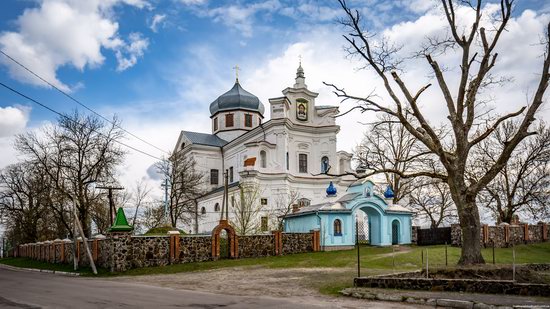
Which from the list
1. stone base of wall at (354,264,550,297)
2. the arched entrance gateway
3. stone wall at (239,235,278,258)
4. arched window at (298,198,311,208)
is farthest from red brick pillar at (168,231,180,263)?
arched window at (298,198,311,208)

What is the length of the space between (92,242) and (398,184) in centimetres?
2466

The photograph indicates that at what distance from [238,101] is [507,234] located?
32296 millimetres

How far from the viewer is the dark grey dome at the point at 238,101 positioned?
56.2m

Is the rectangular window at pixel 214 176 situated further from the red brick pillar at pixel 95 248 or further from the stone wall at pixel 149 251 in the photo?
the stone wall at pixel 149 251

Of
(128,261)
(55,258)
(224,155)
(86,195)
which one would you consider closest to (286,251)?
(128,261)

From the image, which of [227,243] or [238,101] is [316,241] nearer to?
[227,243]

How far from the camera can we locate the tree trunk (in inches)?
716

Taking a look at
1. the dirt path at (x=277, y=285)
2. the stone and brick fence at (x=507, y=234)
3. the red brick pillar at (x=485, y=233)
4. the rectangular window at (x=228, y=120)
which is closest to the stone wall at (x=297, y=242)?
the dirt path at (x=277, y=285)

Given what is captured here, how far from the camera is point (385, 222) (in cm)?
3450

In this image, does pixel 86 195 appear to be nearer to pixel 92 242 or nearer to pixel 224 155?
pixel 92 242

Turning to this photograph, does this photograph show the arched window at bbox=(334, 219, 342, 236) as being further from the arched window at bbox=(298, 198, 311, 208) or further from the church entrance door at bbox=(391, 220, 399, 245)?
the arched window at bbox=(298, 198, 311, 208)

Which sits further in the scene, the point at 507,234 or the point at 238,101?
the point at 238,101

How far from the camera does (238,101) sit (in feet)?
184

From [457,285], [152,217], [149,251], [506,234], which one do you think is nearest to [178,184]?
[152,217]
